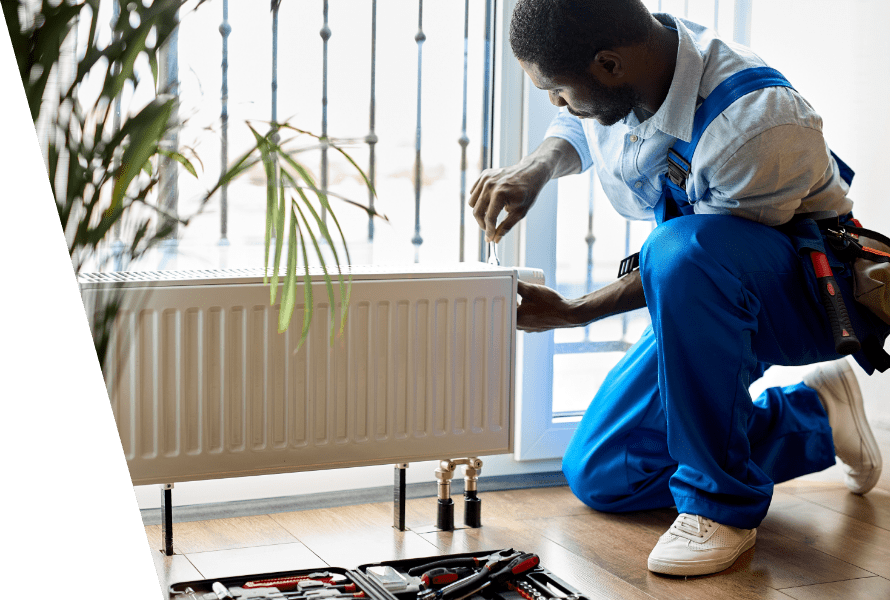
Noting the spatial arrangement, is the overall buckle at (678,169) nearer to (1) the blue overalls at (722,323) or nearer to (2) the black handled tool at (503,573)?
(1) the blue overalls at (722,323)

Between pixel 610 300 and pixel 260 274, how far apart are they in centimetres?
62

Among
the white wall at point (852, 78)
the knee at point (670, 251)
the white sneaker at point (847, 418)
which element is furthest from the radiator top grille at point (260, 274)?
the white wall at point (852, 78)

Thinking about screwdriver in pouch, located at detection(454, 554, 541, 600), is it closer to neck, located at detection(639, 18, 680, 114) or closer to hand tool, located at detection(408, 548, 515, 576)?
hand tool, located at detection(408, 548, 515, 576)

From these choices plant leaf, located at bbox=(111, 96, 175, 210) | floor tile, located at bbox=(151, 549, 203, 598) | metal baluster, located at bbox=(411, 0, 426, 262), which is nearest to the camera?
plant leaf, located at bbox=(111, 96, 175, 210)

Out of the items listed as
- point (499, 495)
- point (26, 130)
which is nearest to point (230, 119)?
point (499, 495)

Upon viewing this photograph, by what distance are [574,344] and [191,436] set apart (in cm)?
97

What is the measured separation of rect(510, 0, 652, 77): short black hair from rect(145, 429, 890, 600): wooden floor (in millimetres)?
788

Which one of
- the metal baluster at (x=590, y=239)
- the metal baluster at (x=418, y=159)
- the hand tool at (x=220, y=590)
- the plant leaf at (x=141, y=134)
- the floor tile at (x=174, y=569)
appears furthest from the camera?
the metal baluster at (x=590, y=239)

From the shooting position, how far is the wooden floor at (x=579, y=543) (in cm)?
139

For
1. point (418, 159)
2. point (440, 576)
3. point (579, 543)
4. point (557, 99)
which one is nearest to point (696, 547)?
point (579, 543)

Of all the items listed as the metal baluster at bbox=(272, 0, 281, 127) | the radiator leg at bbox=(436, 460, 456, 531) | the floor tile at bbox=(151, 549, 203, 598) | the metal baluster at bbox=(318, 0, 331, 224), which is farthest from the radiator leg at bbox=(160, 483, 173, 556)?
the metal baluster at bbox=(272, 0, 281, 127)

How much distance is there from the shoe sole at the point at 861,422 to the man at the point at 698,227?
237mm

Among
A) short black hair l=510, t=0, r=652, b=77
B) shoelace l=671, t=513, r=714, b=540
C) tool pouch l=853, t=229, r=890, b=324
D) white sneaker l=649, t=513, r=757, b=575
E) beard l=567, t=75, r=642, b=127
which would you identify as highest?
short black hair l=510, t=0, r=652, b=77

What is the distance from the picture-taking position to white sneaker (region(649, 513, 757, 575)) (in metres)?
1.41
